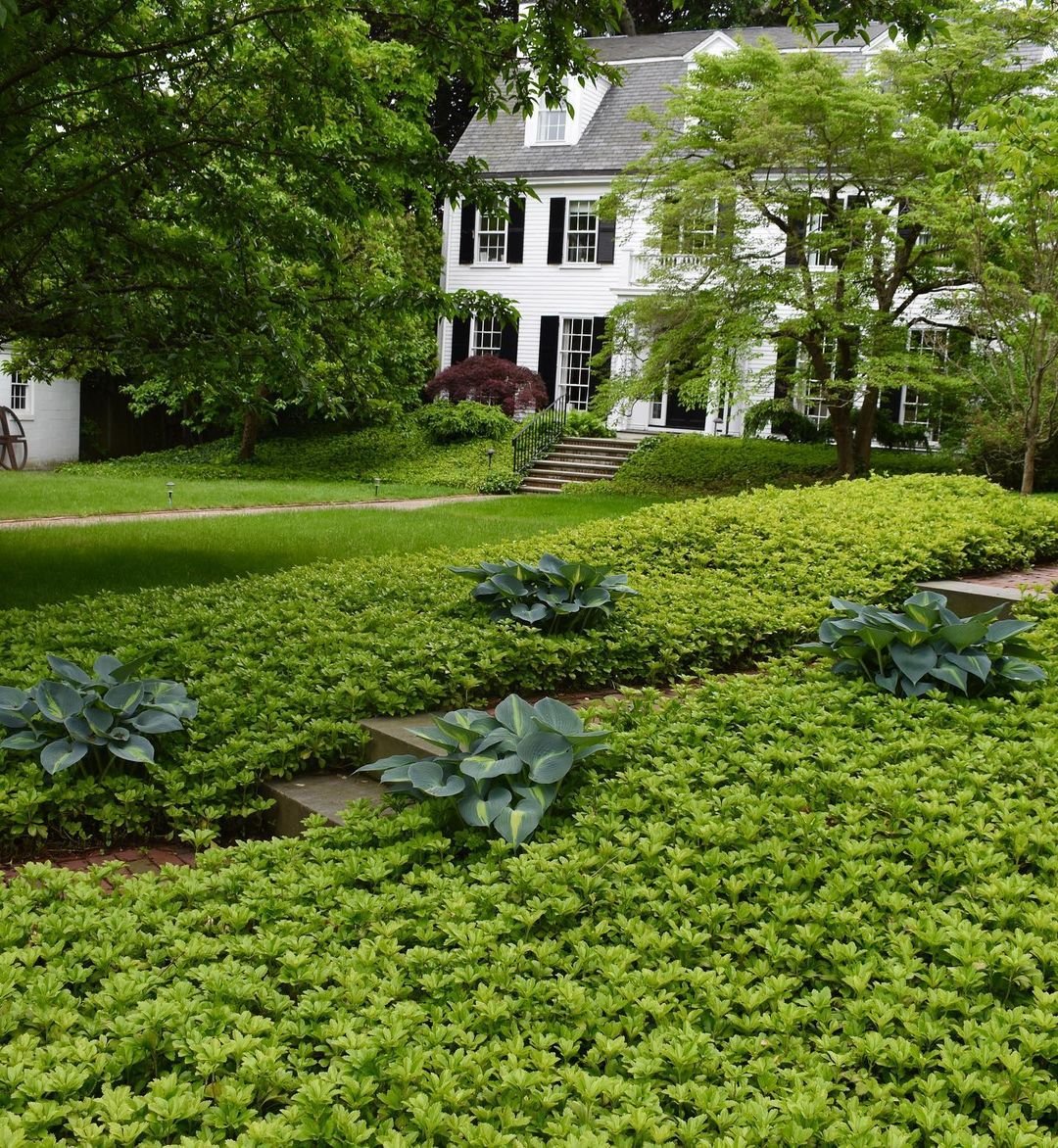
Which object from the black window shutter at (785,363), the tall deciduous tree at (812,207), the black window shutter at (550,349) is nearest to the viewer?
the tall deciduous tree at (812,207)

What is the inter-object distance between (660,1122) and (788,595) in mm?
4924

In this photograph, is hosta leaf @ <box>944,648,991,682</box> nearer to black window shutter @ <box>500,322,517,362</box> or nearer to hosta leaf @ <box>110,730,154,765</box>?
hosta leaf @ <box>110,730,154,765</box>

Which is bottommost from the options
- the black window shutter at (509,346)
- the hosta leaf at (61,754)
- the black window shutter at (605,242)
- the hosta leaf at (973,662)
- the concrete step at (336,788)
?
the concrete step at (336,788)

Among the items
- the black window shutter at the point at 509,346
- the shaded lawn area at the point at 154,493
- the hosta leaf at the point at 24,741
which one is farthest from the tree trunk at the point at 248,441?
the hosta leaf at the point at 24,741

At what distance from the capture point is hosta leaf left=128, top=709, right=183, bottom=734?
428 cm

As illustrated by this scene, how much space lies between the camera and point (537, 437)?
23.6 meters

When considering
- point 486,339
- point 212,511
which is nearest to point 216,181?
point 212,511

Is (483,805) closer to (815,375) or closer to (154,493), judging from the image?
(154,493)

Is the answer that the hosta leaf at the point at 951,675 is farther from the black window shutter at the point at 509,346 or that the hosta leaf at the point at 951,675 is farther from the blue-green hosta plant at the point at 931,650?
the black window shutter at the point at 509,346

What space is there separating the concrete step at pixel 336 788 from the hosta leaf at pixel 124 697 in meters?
0.60

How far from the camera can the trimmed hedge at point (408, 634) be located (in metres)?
4.25

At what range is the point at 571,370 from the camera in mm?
26844

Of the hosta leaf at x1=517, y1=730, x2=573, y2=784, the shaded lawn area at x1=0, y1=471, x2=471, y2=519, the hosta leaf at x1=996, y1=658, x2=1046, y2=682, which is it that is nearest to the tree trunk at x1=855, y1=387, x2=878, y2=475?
the shaded lawn area at x1=0, y1=471, x2=471, y2=519

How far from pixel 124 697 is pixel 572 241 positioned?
24125 millimetres
